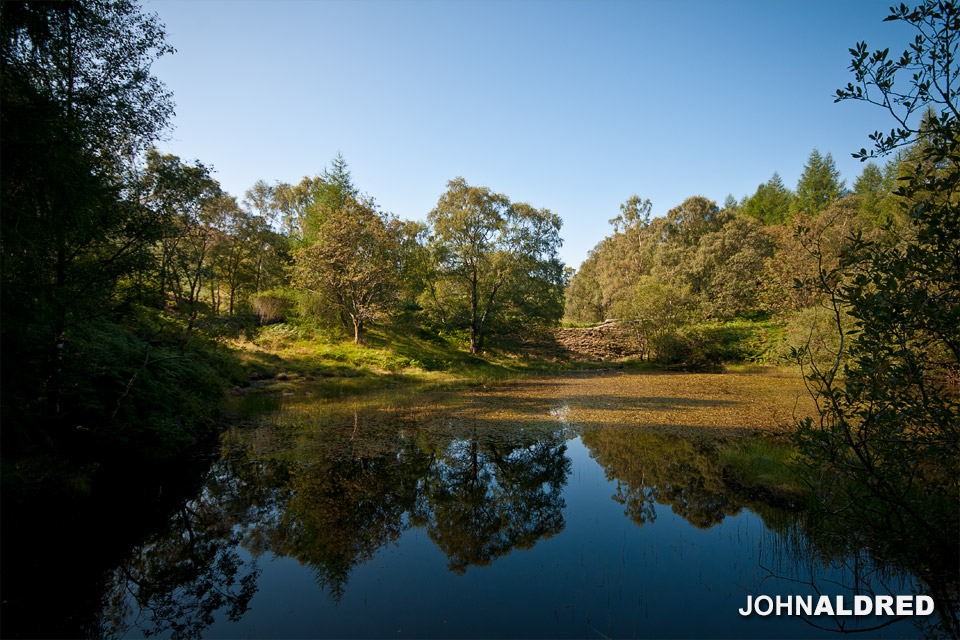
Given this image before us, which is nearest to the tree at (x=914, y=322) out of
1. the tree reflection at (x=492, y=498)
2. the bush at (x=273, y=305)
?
the tree reflection at (x=492, y=498)

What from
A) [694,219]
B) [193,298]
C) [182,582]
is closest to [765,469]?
[182,582]

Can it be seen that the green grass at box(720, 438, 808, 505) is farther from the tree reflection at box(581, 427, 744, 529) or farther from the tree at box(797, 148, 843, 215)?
the tree at box(797, 148, 843, 215)

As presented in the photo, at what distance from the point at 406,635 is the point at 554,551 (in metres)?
2.45

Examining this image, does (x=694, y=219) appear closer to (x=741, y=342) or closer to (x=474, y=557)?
(x=741, y=342)

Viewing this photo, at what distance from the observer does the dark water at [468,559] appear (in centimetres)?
438

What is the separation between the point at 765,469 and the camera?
837 cm

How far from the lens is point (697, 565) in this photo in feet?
17.8

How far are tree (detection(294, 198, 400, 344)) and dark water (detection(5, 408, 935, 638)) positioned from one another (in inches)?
750

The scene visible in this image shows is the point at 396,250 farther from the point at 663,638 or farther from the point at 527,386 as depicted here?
the point at 663,638

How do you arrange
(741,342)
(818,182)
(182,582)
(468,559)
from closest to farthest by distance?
(182,582) < (468,559) < (741,342) < (818,182)

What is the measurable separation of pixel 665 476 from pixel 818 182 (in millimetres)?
72937

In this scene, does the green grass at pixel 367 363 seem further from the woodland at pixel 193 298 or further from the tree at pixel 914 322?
the tree at pixel 914 322

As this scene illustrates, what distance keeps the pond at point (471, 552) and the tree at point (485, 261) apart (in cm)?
2113

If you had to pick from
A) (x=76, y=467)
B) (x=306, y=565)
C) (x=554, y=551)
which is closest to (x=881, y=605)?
(x=554, y=551)
